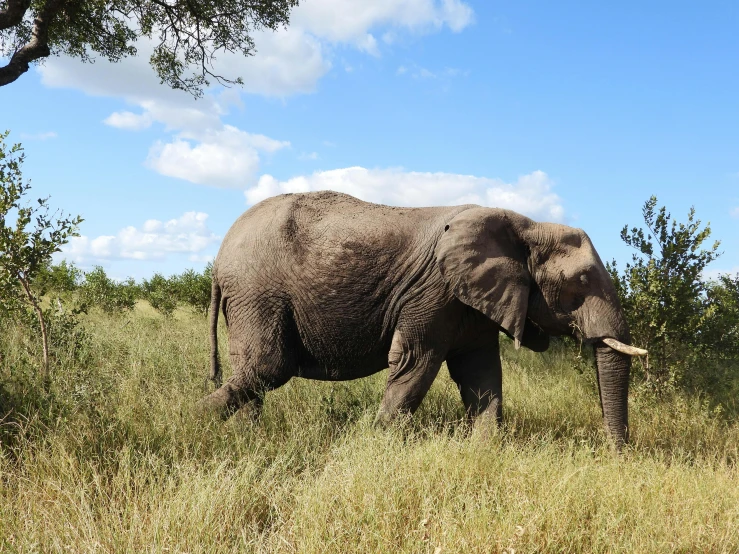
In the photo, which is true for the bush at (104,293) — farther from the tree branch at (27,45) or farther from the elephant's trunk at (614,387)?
the elephant's trunk at (614,387)

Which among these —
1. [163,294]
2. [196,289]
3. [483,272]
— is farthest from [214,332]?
[163,294]

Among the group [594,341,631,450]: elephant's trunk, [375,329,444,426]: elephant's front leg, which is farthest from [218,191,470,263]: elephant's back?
[594,341,631,450]: elephant's trunk

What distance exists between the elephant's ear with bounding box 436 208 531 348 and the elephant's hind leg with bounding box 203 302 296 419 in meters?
1.72

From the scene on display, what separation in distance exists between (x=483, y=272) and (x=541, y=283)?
700 millimetres

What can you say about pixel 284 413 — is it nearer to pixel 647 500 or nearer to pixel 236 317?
pixel 236 317

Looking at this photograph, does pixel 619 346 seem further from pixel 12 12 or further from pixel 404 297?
pixel 12 12

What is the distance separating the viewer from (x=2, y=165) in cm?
679

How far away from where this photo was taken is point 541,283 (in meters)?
5.90

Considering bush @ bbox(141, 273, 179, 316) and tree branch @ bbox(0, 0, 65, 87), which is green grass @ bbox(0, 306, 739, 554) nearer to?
tree branch @ bbox(0, 0, 65, 87)

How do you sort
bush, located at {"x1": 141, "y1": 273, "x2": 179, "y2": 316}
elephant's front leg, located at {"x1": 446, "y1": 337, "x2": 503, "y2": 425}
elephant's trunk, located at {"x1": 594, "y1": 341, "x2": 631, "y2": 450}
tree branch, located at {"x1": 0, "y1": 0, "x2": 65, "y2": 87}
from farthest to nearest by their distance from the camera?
bush, located at {"x1": 141, "y1": 273, "x2": 179, "y2": 316} → tree branch, located at {"x1": 0, "y1": 0, "x2": 65, "y2": 87} → elephant's front leg, located at {"x1": 446, "y1": 337, "x2": 503, "y2": 425} → elephant's trunk, located at {"x1": 594, "y1": 341, "x2": 631, "y2": 450}

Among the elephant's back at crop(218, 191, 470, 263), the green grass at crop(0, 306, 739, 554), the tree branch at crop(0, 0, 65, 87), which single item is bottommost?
the green grass at crop(0, 306, 739, 554)

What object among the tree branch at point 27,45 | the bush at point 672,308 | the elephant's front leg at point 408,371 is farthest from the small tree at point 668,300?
the tree branch at point 27,45

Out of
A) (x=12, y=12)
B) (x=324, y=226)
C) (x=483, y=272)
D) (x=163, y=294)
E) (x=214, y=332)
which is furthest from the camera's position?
(x=163, y=294)

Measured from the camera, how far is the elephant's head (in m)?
5.61
